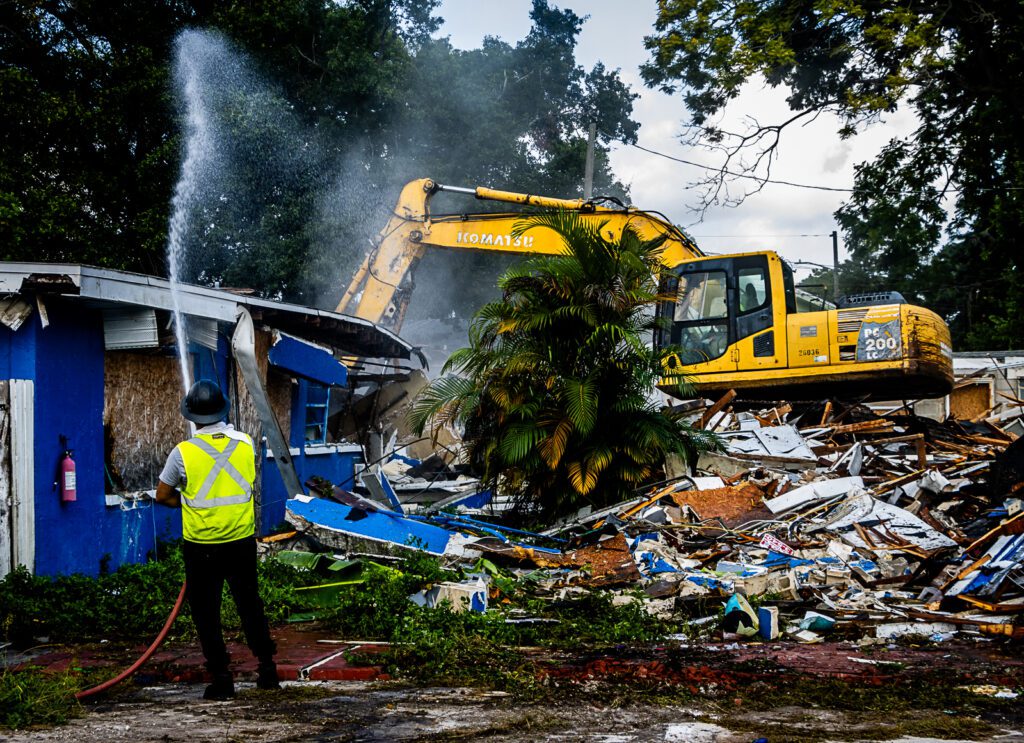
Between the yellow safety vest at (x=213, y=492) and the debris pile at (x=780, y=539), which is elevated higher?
the yellow safety vest at (x=213, y=492)

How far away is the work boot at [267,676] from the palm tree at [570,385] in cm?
646

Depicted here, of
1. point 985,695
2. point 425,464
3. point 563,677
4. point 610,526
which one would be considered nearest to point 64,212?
point 425,464

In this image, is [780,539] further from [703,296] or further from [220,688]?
[220,688]

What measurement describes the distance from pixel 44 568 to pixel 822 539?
25.4 ft

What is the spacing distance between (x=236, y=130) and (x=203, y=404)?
19195mm

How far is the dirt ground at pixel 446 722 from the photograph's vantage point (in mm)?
4387

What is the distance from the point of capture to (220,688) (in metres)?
5.24

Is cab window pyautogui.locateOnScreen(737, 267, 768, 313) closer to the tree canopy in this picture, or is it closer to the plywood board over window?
the plywood board over window

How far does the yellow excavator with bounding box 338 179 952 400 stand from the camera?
15023 millimetres

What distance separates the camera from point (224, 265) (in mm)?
25031

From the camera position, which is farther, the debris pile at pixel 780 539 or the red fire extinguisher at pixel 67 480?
the red fire extinguisher at pixel 67 480

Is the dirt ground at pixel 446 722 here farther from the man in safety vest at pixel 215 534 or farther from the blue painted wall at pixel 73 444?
the blue painted wall at pixel 73 444

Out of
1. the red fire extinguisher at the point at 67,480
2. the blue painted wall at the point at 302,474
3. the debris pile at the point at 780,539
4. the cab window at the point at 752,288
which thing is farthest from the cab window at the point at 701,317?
the red fire extinguisher at the point at 67,480

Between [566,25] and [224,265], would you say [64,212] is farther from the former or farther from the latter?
[566,25]
